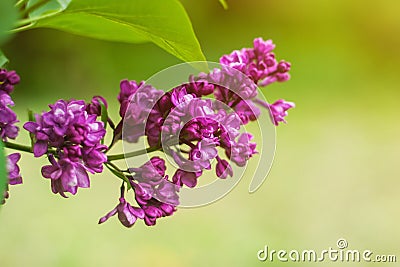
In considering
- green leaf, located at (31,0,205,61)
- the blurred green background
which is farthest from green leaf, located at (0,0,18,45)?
the blurred green background

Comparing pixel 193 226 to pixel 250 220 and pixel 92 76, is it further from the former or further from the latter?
pixel 92 76

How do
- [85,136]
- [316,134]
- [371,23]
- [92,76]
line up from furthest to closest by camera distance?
[371,23], [92,76], [316,134], [85,136]

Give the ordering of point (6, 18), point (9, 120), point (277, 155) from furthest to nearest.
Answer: point (277, 155)
point (9, 120)
point (6, 18)

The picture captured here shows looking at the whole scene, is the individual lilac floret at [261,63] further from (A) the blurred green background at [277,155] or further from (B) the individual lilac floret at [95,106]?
(A) the blurred green background at [277,155]

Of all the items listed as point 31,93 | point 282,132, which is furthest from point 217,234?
point 31,93

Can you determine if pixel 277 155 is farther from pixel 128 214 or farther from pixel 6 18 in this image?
pixel 6 18

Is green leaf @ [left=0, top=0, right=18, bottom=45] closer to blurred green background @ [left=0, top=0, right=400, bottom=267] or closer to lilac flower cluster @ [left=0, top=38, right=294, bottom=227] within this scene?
lilac flower cluster @ [left=0, top=38, right=294, bottom=227]

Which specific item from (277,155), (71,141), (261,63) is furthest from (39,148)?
(277,155)
